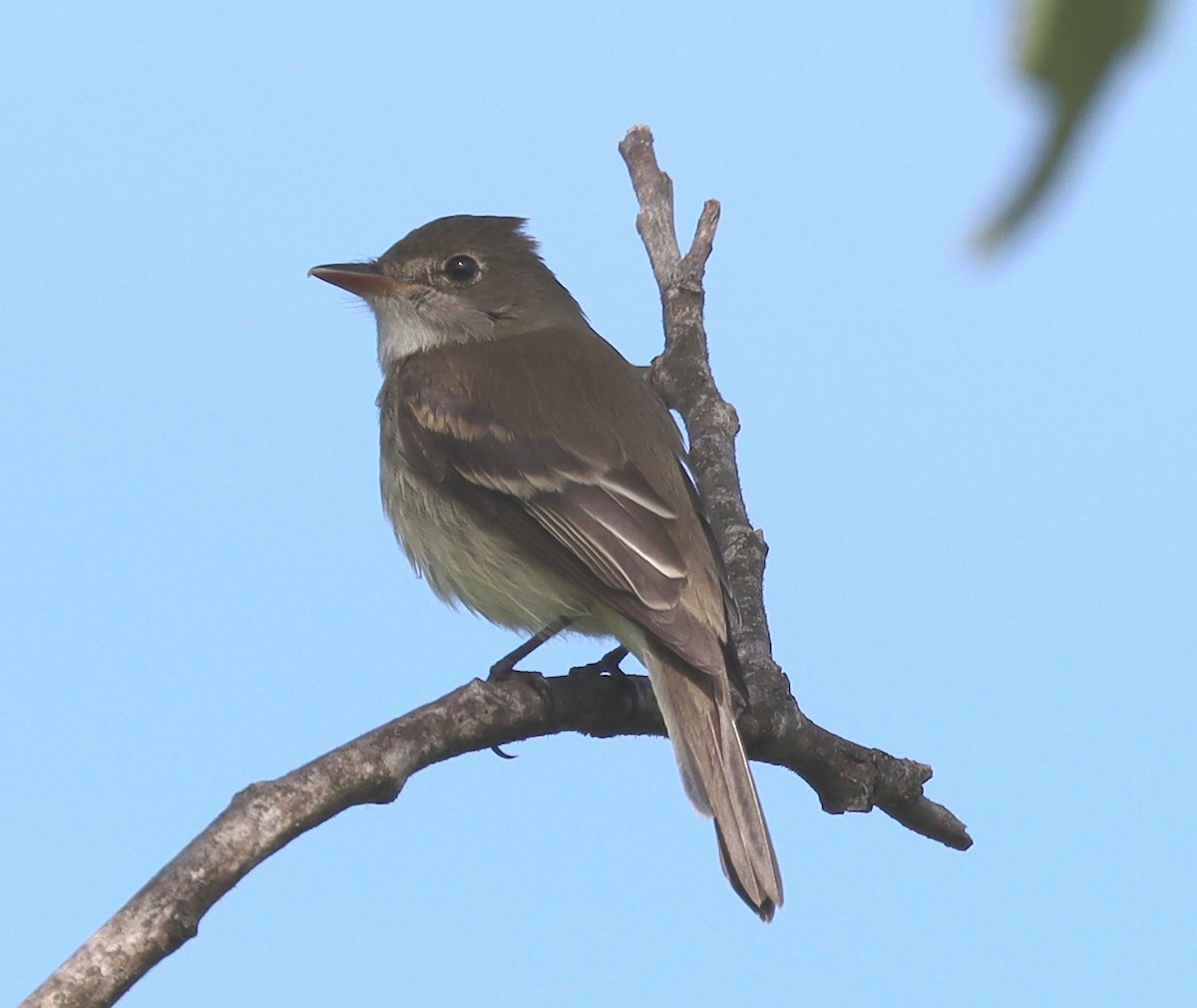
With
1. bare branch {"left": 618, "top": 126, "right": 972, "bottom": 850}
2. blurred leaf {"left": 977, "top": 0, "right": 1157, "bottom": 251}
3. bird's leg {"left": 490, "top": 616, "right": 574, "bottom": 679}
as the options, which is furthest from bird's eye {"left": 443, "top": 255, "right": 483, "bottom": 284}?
blurred leaf {"left": 977, "top": 0, "right": 1157, "bottom": 251}

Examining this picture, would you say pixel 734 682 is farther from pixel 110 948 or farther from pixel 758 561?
pixel 110 948

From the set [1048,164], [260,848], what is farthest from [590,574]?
[1048,164]

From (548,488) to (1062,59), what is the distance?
483cm

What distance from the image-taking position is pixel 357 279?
6.80 meters

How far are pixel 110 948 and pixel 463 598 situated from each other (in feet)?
10.3

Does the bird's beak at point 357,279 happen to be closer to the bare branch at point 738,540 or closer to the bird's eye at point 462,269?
the bird's eye at point 462,269

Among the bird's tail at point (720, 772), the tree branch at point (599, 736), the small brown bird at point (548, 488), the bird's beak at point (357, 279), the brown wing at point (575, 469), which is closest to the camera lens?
the tree branch at point (599, 736)

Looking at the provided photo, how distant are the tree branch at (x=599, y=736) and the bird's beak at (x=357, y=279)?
1.31 meters

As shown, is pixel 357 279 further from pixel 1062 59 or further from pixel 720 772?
pixel 1062 59

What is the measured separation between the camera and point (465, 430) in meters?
5.75

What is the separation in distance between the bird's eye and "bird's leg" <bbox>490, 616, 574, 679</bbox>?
7.15ft

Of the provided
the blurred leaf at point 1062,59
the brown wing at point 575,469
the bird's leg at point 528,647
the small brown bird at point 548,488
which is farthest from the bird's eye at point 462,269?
the blurred leaf at point 1062,59

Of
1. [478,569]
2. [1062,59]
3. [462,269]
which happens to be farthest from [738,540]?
[1062,59]

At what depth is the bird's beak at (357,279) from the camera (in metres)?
6.77
